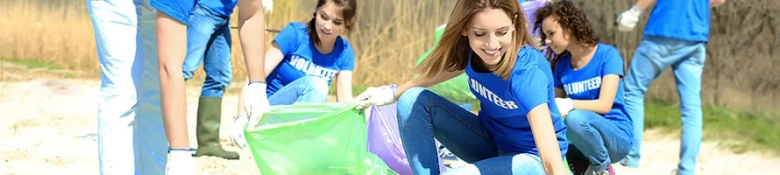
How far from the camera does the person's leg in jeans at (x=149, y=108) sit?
11.2ft

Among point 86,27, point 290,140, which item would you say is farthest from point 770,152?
point 86,27

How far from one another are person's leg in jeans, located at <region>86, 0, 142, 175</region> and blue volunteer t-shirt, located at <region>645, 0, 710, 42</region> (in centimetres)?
252

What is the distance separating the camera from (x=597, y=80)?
419cm

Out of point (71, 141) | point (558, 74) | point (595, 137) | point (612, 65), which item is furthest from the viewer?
point (71, 141)

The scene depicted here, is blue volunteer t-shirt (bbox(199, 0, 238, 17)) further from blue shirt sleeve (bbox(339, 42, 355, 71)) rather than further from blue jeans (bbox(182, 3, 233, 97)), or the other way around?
blue shirt sleeve (bbox(339, 42, 355, 71))

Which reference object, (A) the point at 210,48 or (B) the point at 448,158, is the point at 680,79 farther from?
(A) the point at 210,48

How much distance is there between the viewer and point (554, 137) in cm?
316

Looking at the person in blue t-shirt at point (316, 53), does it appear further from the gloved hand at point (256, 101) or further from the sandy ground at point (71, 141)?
the gloved hand at point (256, 101)

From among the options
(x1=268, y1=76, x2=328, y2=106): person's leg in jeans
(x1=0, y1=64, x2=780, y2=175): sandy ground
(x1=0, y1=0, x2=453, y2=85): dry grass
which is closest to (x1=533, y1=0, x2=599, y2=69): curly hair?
(x1=268, y1=76, x2=328, y2=106): person's leg in jeans

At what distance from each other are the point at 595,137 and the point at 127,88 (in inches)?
61.2

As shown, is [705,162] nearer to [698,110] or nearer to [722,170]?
[722,170]

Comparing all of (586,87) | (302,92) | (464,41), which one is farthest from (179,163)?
(586,87)

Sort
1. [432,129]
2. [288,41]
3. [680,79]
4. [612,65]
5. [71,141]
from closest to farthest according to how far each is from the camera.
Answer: [432,129], [612,65], [288,41], [680,79], [71,141]

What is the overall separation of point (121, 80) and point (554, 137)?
47.6 inches
